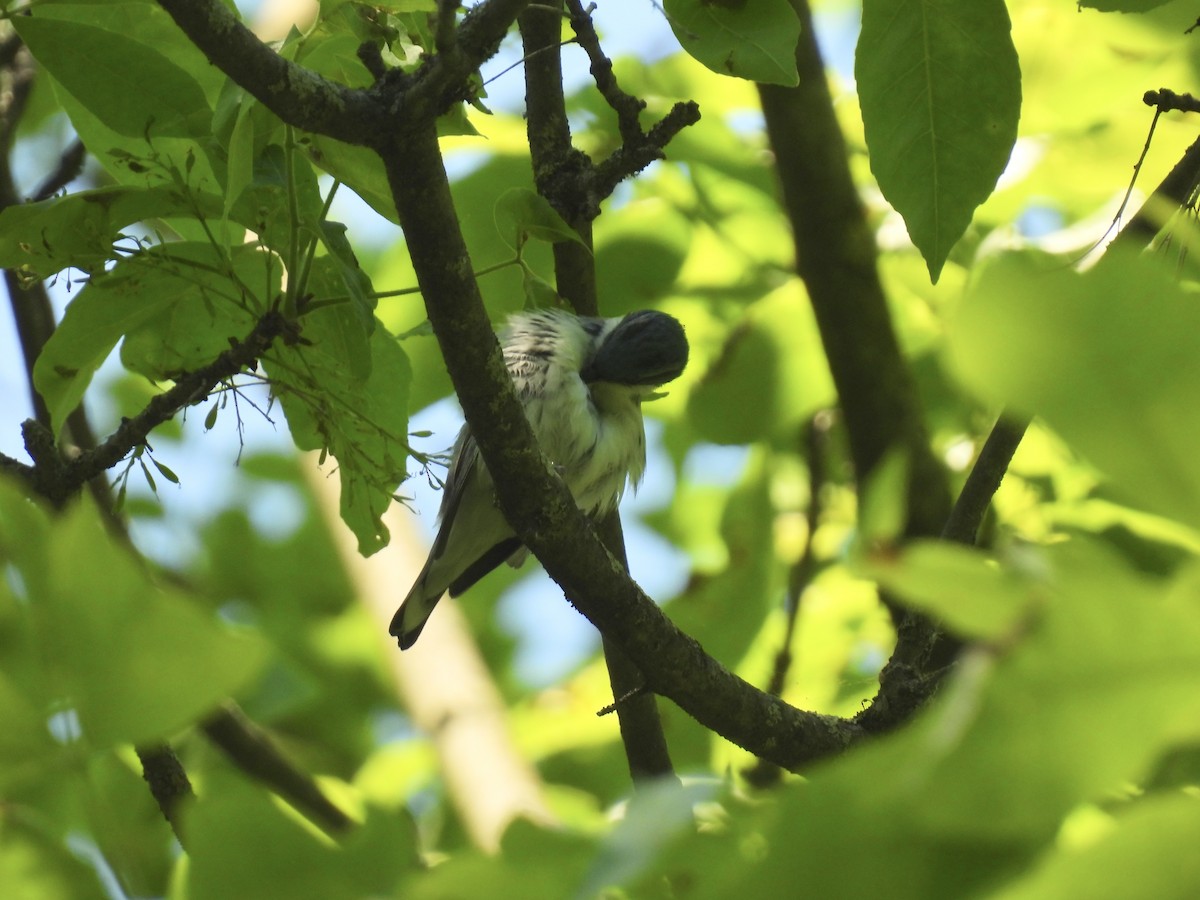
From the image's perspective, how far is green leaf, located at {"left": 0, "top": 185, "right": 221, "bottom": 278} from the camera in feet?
5.86

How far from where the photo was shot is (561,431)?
3521 mm

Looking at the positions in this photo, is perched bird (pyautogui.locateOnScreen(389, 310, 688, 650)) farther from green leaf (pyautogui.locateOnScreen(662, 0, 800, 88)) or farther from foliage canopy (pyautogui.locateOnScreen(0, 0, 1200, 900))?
green leaf (pyautogui.locateOnScreen(662, 0, 800, 88))

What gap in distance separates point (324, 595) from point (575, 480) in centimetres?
124

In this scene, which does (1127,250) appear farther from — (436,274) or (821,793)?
(436,274)

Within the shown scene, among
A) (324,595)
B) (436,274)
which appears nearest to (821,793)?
→ (436,274)

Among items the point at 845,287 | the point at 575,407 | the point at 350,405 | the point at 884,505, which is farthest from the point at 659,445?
the point at 884,505

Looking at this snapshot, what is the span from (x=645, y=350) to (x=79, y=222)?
1611 millimetres

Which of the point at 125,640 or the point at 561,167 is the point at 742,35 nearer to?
the point at 561,167

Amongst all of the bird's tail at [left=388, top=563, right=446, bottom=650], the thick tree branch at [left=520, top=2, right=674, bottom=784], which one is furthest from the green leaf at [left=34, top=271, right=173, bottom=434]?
the bird's tail at [left=388, top=563, right=446, bottom=650]

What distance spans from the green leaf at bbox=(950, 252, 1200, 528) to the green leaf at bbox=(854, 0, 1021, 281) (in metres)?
0.94

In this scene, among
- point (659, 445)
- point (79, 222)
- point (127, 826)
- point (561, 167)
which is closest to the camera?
point (127, 826)

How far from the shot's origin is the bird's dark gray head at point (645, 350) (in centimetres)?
310

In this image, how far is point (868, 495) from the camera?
0.64m

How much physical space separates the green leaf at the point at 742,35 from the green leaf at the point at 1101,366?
1024mm
